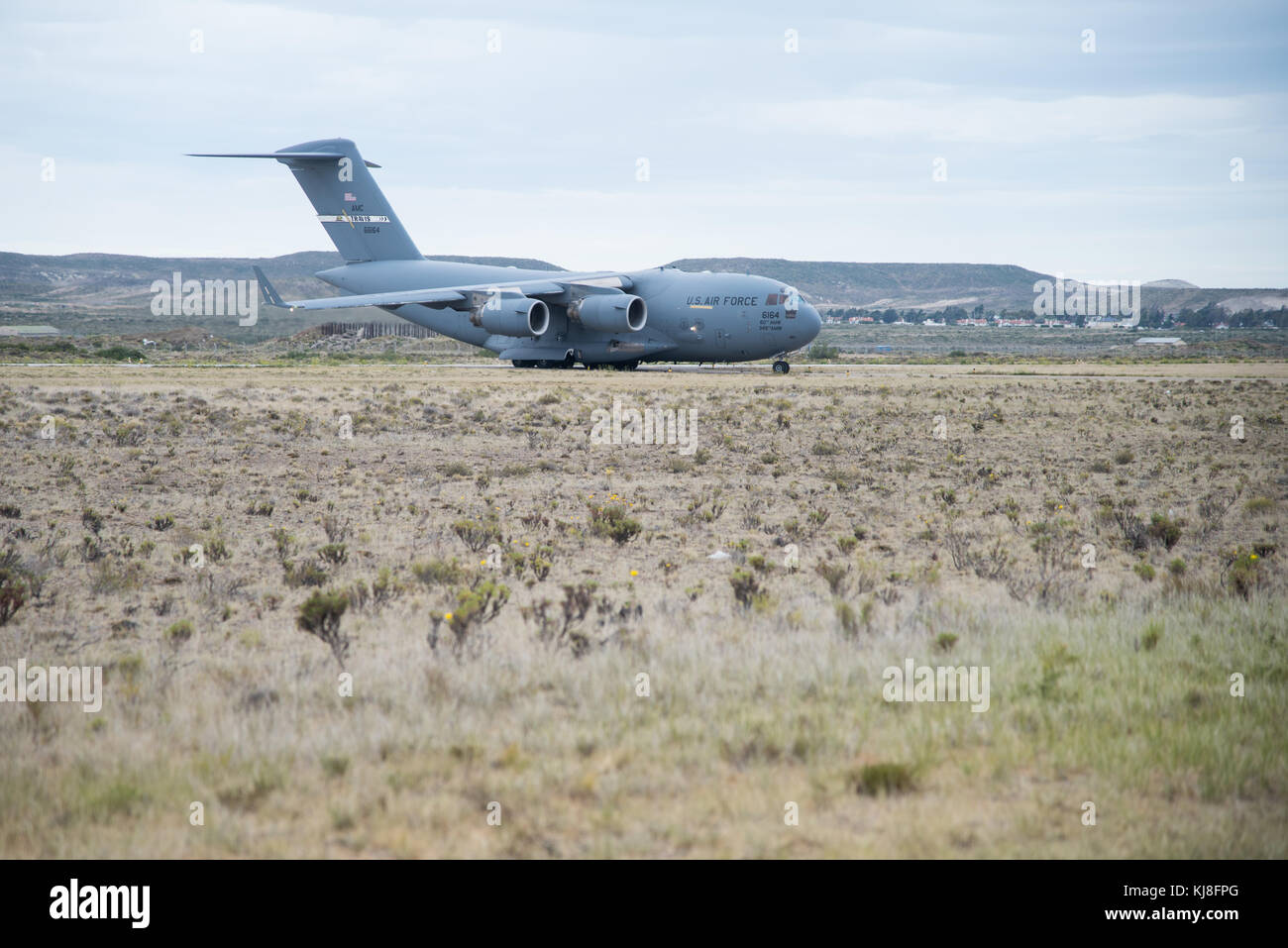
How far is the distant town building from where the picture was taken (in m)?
88.9

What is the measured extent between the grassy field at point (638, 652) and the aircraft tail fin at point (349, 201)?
30558mm

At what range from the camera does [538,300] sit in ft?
136

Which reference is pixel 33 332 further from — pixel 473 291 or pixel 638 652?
pixel 638 652

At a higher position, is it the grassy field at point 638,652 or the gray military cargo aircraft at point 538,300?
the gray military cargo aircraft at point 538,300

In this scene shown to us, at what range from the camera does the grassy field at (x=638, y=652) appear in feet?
15.7

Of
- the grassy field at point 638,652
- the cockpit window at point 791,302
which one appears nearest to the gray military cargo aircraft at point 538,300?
the cockpit window at point 791,302

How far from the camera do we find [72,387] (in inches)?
1185

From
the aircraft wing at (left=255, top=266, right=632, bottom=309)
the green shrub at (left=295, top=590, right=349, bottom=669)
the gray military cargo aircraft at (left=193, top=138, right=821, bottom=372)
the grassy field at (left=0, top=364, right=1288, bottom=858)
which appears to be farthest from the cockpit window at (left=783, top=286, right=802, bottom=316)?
the green shrub at (left=295, top=590, right=349, bottom=669)

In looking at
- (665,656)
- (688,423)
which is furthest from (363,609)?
(688,423)

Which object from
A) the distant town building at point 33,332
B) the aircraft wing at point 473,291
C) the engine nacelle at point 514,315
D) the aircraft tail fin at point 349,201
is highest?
the aircraft tail fin at point 349,201

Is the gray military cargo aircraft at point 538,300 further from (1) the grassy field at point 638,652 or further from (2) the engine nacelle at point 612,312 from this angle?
(1) the grassy field at point 638,652

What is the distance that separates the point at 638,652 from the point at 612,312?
1335 inches

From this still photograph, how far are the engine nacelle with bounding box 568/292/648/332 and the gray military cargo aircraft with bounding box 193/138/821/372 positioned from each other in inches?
1.8
